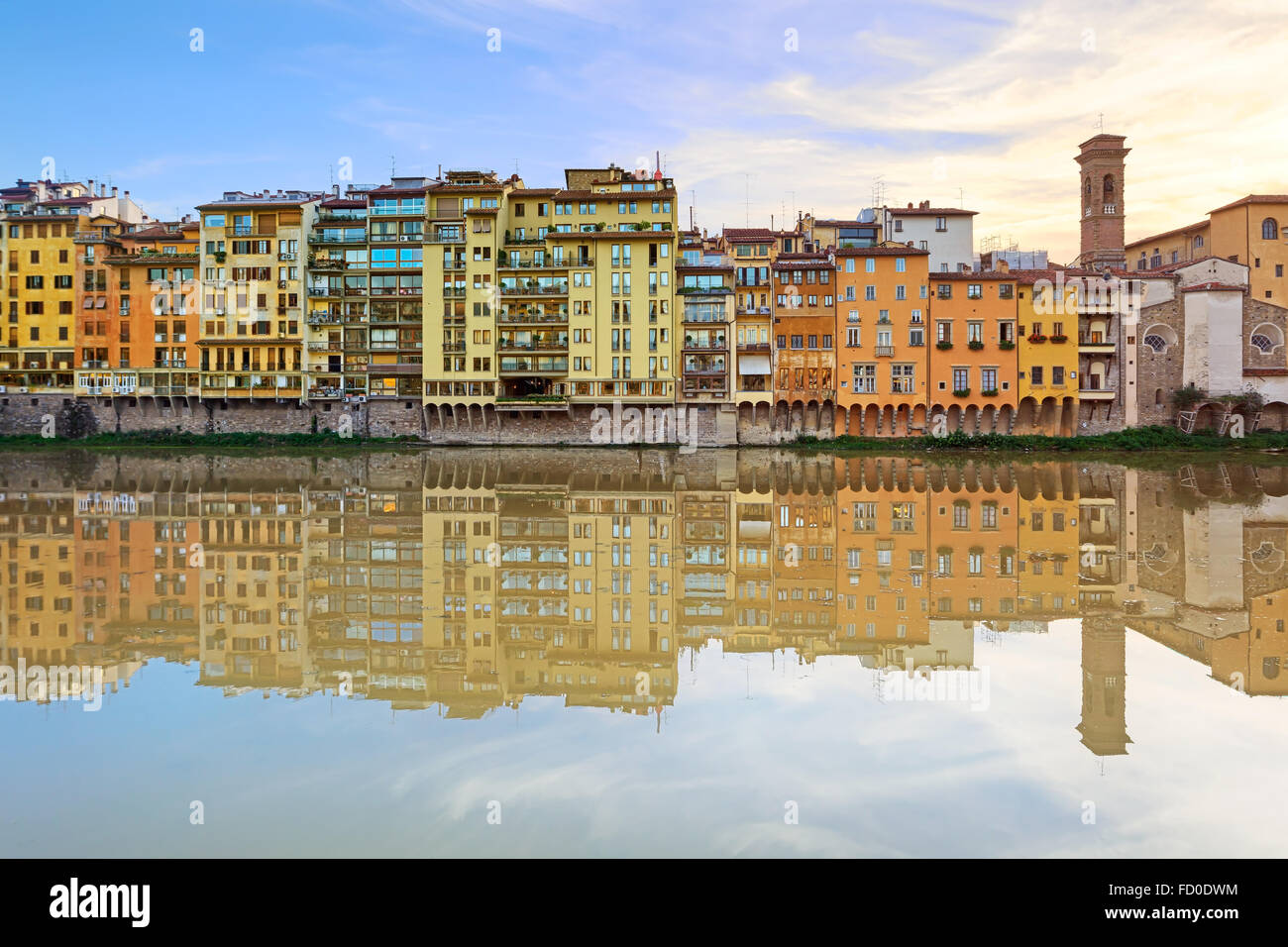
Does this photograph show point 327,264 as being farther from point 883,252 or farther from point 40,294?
point 883,252

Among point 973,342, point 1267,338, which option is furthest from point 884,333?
point 1267,338

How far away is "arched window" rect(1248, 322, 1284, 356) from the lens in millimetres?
62500

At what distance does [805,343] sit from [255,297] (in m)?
36.2

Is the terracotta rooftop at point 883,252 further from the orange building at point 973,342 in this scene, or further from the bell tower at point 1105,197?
the bell tower at point 1105,197

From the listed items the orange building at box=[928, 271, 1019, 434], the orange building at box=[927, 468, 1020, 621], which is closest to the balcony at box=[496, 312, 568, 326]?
the orange building at box=[928, 271, 1019, 434]

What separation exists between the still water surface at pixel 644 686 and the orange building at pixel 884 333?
35.7 meters

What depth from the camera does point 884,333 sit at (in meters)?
63.4

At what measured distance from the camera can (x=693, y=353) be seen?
64688 millimetres

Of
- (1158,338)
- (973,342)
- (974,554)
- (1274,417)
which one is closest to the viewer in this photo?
(974,554)

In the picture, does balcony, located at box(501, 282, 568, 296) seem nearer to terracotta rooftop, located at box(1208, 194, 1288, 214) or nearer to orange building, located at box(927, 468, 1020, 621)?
orange building, located at box(927, 468, 1020, 621)

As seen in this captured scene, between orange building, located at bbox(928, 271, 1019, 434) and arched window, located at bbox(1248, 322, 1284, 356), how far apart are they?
1489 cm

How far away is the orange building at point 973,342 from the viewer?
6278 cm

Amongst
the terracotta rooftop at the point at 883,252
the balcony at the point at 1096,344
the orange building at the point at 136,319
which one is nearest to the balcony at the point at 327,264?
the orange building at the point at 136,319
